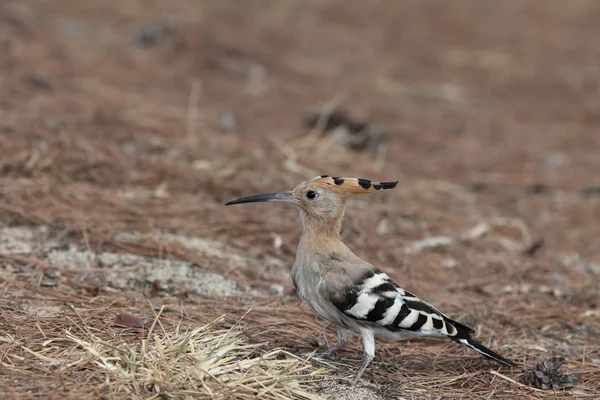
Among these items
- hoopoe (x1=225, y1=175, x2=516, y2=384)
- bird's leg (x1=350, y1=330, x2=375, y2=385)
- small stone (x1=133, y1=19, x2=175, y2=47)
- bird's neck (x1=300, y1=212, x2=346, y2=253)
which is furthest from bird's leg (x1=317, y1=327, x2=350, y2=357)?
small stone (x1=133, y1=19, x2=175, y2=47)

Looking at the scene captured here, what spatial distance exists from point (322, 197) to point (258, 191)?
7.06 feet

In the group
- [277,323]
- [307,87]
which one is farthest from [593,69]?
[277,323]

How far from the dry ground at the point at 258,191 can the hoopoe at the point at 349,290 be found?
0.19 metres

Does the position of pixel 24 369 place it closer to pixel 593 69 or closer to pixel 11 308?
pixel 11 308

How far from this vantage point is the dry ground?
3.58 metres

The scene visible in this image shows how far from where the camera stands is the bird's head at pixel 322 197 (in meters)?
3.91

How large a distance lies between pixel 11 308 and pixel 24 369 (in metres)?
A: 0.66

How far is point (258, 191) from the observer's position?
608 centimetres

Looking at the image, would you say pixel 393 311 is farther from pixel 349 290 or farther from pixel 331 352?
pixel 331 352

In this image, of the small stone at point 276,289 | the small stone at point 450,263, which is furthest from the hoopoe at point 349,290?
the small stone at point 450,263

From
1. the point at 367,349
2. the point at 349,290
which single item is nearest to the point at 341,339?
the point at 367,349

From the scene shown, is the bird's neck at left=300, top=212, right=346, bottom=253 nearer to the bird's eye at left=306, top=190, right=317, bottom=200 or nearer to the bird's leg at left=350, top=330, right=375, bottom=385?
the bird's eye at left=306, top=190, right=317, bottom=200

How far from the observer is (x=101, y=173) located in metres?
5.86

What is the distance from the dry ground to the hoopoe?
0.19m
